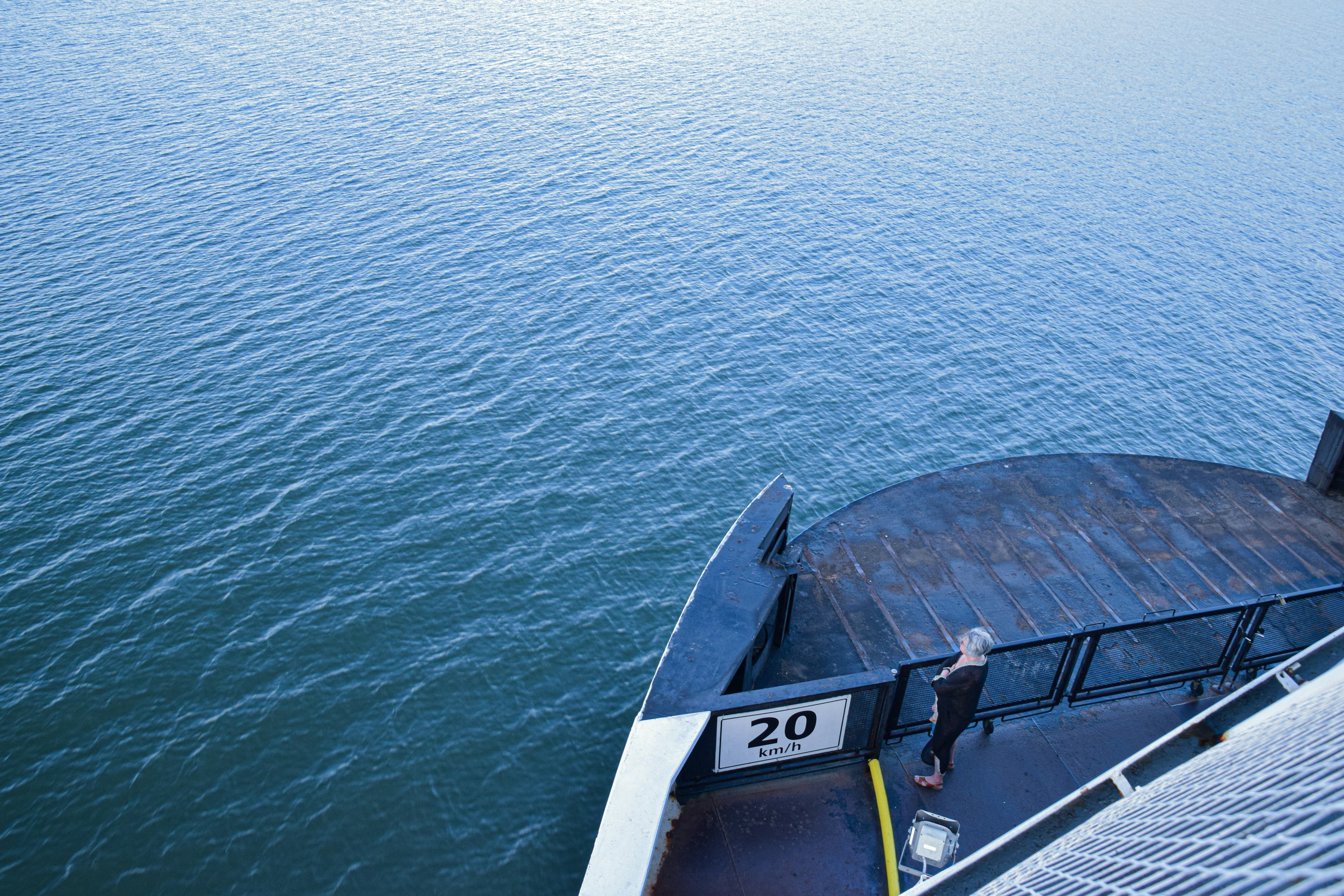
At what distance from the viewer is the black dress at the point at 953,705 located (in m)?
11.1

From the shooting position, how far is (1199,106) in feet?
221

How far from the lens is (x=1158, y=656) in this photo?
13430mm

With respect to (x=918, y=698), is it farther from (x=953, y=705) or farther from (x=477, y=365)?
(x=477, y=365)

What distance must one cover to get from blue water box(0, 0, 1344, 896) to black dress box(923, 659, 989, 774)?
937cm

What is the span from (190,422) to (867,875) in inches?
1039

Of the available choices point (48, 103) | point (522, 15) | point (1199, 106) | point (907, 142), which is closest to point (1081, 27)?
point (1199, 106)

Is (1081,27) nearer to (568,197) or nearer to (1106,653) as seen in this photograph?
(568,197)

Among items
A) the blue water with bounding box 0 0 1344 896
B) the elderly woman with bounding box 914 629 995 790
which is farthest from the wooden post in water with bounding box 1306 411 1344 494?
the elderly woman with bounding box 914 629 995 790

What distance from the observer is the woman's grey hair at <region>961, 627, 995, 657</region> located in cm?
1098

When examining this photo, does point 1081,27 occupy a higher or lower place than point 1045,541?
higher

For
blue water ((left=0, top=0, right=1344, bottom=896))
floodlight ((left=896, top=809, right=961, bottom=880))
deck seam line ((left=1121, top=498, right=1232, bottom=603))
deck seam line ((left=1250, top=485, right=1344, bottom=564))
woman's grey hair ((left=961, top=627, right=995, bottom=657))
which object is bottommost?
blue water ((left=0, top=0, right=1344, bottom=896))

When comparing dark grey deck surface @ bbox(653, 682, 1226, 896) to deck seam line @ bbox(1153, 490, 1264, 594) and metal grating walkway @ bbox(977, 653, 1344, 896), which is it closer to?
metal grating walkway @ bbox(977, 653, 1344, 896)

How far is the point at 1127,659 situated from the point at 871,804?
4.72 m

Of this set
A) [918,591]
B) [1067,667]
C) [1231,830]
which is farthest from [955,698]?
[1231,830]
